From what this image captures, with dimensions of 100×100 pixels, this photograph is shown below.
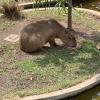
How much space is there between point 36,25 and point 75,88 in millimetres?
1911

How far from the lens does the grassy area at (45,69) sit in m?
6.77

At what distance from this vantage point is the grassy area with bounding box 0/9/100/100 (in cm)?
677

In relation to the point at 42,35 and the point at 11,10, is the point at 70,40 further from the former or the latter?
the point at 11,10

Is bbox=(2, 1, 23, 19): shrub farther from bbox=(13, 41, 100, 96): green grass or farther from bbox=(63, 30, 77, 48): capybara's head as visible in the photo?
bbox=(13, 41, 100, 96): green grass

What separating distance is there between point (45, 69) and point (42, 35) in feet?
3.13

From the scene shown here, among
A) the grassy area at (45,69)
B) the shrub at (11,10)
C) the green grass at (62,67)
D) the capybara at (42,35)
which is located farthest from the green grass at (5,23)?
the green grass at (62,67)

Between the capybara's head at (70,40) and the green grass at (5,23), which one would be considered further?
the green grass at (5,23)

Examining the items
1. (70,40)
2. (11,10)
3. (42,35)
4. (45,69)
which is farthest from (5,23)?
(45,69)

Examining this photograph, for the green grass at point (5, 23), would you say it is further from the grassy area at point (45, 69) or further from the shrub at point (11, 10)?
the grassy area at point (45, 69)

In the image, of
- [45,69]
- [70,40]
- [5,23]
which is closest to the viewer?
[45,69]

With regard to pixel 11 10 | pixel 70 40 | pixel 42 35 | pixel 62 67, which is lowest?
pixel 62 67

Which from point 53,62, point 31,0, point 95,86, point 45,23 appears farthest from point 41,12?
point 95,86

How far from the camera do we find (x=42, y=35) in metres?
8.02

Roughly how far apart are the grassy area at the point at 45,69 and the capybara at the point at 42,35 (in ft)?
0.56
